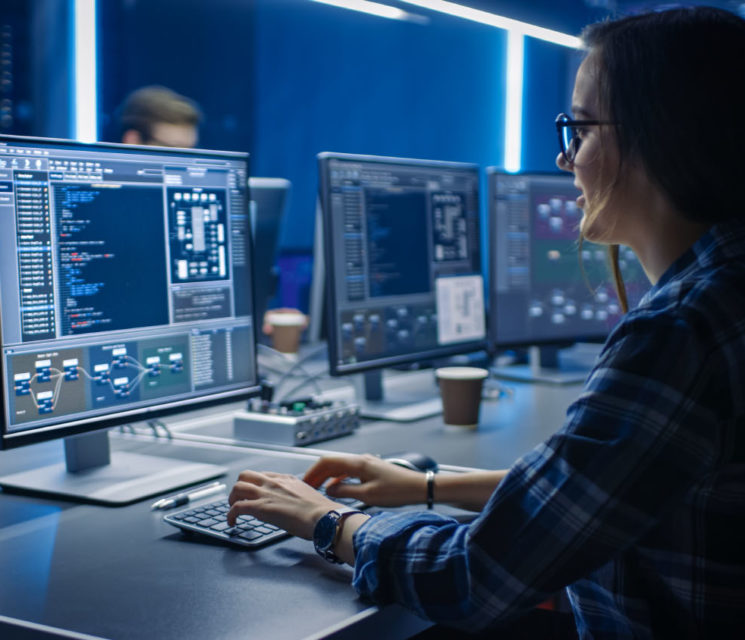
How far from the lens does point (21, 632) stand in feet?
2.56

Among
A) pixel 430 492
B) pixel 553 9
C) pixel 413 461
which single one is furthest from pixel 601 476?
pixel 553 9

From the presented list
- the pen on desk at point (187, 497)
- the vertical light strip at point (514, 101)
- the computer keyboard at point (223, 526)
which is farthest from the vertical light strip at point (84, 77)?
the vertical light strip at point (514, 101)

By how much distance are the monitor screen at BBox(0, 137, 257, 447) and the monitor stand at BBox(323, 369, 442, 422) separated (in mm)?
433

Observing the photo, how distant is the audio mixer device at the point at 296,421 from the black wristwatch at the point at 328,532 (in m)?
0.57

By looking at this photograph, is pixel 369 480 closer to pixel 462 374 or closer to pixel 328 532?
pixel 328 532

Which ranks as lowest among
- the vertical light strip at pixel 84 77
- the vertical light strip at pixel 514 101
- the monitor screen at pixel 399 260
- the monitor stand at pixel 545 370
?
the monitor stand at pixel 545 370

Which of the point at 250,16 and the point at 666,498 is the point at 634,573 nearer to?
the point at 666,498

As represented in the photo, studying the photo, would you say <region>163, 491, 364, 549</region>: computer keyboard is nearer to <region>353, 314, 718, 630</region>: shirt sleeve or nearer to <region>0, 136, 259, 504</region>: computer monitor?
<region>0, 136, 259, 504</region>: computer monitor

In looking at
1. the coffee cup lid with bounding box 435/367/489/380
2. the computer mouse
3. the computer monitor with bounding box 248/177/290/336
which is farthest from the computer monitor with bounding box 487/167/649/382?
the computer mouse

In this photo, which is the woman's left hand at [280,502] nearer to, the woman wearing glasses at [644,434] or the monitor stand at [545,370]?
the woman wearing glasses at [644,434]

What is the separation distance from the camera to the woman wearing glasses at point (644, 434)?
734 mm

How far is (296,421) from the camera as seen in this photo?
60.0 inches

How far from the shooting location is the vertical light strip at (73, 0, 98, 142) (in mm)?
2371

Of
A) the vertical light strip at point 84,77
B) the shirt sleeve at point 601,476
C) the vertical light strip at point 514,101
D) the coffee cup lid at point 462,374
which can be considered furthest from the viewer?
the vertical light strip at point 514,101
